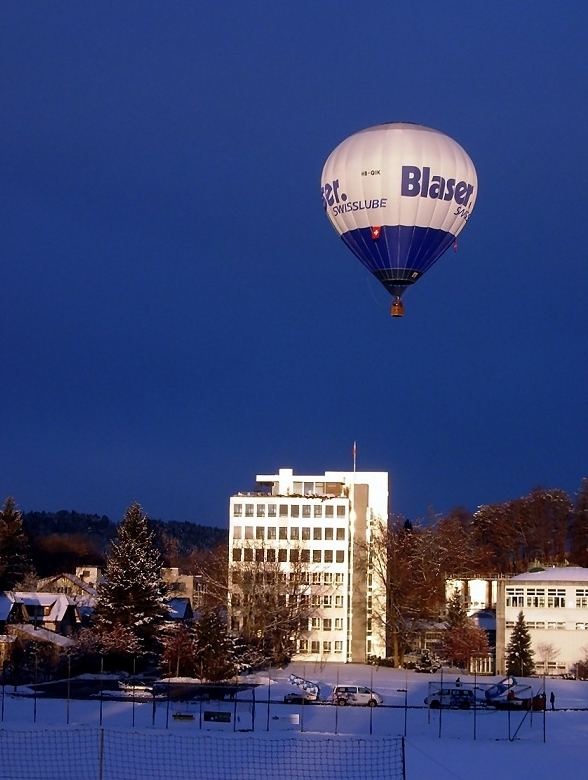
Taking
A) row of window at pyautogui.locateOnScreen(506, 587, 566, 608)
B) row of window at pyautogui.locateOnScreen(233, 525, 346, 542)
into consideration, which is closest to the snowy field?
row of window at pyautogui.locateOnScreen(506, 587, 566, 608)

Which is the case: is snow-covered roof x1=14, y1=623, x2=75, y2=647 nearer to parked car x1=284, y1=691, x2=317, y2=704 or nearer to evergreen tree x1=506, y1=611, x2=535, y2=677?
parked car x1=284, y1=691, x2=317, y2=704

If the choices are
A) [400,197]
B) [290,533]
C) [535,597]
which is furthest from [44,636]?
[400,197]

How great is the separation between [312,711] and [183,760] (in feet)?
46.0

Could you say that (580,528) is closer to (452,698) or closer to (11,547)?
(11,547)

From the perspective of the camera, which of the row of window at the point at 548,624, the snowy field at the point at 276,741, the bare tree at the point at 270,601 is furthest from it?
the bare tree at the point at 270,601

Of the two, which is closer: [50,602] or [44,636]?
[44,636]

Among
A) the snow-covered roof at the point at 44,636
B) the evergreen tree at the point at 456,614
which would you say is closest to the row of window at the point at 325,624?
the evergreen tree at the point at 456,614

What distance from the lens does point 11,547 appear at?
270ft

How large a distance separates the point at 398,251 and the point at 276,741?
17.6 meters

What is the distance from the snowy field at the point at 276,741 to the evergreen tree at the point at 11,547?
3401 centimetres

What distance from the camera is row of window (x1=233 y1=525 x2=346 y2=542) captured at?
8081 cm

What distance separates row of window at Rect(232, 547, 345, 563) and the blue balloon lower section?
124 ft

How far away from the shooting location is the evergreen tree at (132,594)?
63.5 metres

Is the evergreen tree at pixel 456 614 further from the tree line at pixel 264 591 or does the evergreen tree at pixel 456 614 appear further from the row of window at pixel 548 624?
the row of window at pixel 548 624
